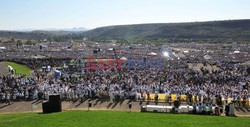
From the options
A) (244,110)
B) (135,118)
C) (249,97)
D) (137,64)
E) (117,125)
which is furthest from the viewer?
(137,64)

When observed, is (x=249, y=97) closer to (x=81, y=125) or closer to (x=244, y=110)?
(x=244, y=110)

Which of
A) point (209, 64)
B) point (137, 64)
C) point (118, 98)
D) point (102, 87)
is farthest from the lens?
point (209, 64)

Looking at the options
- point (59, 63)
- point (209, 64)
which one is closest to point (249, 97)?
point (209, 64)

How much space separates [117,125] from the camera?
18141 millimetres

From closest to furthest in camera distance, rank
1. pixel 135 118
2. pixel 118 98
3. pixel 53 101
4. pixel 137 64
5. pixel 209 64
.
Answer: pixel 135 118 → pixel 53 101 → pixel 118 98 → pixel 137 64 → pixel 209 64

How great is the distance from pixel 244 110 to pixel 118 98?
11770 millimetres

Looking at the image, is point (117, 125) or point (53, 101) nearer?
point (117, 125)

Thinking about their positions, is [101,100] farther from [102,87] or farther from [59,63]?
[59,63]

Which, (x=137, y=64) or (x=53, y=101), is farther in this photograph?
(x=137, y=64)

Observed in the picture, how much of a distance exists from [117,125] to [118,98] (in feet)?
39.4

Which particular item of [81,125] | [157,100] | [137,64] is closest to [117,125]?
[81,125]

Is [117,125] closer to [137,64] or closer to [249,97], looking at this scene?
[249,97]

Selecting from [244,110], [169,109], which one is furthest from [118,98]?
[244,110]

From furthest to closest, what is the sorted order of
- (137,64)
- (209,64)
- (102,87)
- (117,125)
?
(209,64) → (137,64) → (102,87) → (117,125)
